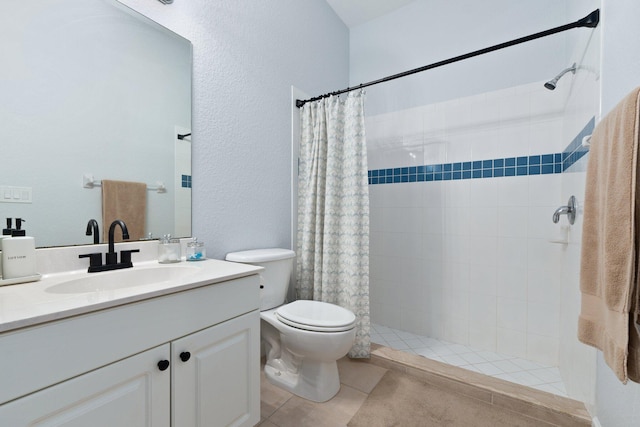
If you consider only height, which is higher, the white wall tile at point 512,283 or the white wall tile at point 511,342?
the white wall tile at point 512,283

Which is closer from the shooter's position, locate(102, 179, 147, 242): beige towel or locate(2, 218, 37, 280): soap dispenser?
locate(2, 218, 37, 280): soap dispenser

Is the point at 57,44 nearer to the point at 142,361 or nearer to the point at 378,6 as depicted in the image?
the point at 142,361

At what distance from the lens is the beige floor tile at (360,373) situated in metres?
1.62

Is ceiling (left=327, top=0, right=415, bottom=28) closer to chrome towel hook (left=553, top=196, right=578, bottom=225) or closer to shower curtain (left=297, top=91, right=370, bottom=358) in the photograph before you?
shower curtain (left=297, top=91, right=370, bottom=358)

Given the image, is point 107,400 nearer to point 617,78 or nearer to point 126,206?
point 126,206

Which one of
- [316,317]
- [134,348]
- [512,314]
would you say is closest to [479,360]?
[512,314]

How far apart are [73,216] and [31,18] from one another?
0.70 metres

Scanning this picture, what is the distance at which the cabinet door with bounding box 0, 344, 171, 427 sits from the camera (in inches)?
24.0

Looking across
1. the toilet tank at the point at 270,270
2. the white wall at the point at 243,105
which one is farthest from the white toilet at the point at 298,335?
the white wall at the point at 243,105

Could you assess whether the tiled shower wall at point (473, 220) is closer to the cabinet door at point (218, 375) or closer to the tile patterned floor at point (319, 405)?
the tile patterned floor at point (319, 405)

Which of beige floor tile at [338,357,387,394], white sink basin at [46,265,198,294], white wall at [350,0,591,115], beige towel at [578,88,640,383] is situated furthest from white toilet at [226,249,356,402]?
white wall at [350,0,591,115]

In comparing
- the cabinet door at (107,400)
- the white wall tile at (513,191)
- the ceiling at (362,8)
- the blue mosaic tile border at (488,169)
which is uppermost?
the ceiling at (362,8)

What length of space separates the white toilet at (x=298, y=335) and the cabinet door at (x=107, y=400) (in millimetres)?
681

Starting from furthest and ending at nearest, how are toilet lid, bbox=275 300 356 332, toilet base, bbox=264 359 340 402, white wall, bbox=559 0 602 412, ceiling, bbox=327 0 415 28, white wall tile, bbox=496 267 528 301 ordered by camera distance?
ceiling, bbox=327 0 415 28, white wall tile, bbox=496 267 528 301, toilet base, bbox=264 359 340 402, toilet lid, bbox=275 300 356 332, white wall, bbox=559 0 602 412
